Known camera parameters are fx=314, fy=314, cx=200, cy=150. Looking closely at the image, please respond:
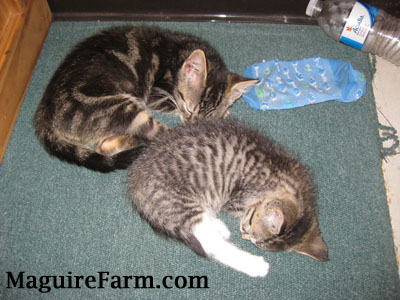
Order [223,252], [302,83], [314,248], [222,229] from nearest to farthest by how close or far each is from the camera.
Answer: [314,248]
[223,252]
[222,229]
[302,83]

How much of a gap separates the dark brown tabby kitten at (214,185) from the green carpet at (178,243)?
0.46 feet

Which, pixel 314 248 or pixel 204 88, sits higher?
pixel 204 88

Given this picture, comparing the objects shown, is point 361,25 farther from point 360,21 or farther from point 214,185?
point 214,185

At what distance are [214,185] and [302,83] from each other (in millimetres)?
937

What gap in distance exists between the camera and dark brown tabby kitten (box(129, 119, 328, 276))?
1.40 m

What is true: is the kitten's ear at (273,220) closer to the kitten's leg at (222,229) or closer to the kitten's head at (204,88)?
the kitten's leg at (222,229)

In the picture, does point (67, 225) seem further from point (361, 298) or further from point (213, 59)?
point (361, 298)

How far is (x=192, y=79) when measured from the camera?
63.9 inches

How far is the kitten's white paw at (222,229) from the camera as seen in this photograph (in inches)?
60.5

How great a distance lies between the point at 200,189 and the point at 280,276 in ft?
→ 1.86

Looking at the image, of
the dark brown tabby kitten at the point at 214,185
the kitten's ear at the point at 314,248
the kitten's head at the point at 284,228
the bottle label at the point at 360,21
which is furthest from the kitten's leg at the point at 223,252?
the bottle label at the point at 360,21

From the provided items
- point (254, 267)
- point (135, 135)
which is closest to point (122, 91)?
point (135, 135)

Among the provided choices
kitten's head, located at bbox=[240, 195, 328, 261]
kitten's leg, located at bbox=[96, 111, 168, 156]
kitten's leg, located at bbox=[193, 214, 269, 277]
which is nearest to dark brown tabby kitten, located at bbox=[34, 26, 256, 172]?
kitten's leg, located at bbox=[96, 111, 168, 156]

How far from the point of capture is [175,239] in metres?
1.48
